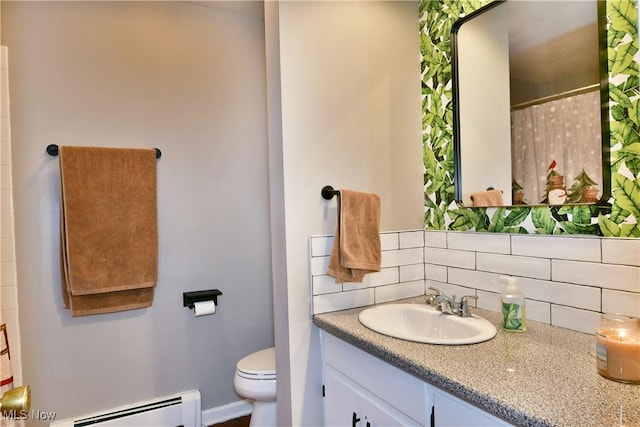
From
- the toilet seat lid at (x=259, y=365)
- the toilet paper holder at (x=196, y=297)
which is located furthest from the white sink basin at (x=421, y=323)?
the toilet paper holder at (x=196, y=297)

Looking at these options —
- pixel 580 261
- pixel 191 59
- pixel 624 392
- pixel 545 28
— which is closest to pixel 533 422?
pixel 624 392

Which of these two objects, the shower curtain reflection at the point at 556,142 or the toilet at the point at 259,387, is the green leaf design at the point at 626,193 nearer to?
the shower curtain reflection at the point at 556,142

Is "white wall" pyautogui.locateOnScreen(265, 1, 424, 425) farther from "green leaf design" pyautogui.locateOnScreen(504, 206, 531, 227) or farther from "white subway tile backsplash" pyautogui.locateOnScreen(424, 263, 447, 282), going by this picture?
"green leaf design" pyautogui.locateOnScreen(504, 206, 531, 227)

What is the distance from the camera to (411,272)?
5.40 feet

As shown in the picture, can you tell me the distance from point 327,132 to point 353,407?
39.4 inches

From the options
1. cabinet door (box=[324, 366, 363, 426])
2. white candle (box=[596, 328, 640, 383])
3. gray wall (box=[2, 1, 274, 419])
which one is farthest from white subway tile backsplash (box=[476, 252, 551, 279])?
gray wall (box=[2, 1, 274, 419])

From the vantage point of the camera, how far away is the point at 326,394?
4.61 feet

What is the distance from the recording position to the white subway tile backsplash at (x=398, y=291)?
1555 mm

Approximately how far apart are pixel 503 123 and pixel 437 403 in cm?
99

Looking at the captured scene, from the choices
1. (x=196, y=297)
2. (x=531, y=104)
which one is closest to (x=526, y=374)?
(x=531, y=104)

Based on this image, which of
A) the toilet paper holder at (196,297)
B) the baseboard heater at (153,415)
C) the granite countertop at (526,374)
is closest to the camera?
the granite countertop at (526,374)

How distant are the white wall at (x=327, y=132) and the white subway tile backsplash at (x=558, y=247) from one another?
0.47 metres

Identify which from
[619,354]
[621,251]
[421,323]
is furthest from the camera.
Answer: [421,323]

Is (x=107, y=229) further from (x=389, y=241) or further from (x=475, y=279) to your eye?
(x=475, y=279)
